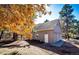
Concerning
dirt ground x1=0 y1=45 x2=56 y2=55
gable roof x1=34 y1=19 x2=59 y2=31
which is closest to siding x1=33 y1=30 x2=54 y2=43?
gable roof x1=34 y1=19 x2=59 y2=31

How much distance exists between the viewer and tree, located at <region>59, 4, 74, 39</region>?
4676 mm

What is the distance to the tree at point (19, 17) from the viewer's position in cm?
471

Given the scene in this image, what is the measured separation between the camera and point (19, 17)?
4746 mm

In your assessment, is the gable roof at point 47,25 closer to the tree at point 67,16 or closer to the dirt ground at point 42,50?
the tree at point 67,16

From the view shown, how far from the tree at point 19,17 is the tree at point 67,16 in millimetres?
314

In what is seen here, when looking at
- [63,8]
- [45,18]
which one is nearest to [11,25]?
[45,18]

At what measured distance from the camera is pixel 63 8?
15.4 ft

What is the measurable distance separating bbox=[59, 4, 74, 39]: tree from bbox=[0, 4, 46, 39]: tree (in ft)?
1.03

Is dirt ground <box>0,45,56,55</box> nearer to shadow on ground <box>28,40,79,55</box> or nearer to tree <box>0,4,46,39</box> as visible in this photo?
shadow on ground <box>28,40,79,55</box>

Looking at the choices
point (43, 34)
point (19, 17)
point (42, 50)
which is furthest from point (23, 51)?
point (19, 17)
